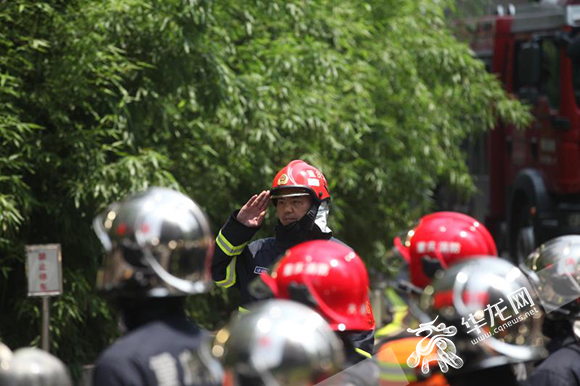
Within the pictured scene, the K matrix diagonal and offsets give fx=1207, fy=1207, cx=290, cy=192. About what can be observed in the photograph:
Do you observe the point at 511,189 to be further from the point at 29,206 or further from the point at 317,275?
the point at 317,275

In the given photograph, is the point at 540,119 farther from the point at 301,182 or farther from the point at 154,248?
the point at 154,248

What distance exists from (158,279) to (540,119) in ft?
37.9

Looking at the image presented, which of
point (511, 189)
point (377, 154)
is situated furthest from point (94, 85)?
point (511, 189)

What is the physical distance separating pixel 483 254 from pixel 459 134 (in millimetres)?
9292

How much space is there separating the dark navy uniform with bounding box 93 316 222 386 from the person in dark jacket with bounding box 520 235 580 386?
122 centimetres

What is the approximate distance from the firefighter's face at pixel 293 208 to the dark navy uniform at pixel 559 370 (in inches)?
70.4

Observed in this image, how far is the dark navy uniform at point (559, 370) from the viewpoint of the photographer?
13.2 feet

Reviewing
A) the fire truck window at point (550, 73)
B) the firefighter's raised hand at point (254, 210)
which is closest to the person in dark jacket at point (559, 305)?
the firefighter's raised hand at point (254, 210)

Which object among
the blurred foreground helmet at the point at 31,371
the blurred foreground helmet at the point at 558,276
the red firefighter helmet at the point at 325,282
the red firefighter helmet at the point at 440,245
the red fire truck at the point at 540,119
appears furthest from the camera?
the red fire truck at the point at 540,119

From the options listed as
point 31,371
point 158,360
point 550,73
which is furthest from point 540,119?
point 31,371

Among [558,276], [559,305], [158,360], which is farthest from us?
[558,276]

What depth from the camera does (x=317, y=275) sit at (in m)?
4.02

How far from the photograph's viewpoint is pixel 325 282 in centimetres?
404

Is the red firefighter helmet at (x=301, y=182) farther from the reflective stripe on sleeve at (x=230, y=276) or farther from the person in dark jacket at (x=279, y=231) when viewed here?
the reflective stripe on sleeve at (x=230, y=276)
